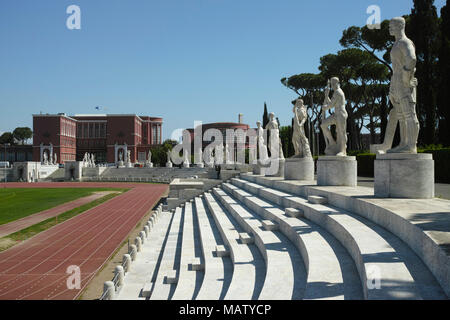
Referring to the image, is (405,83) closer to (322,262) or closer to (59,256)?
(322,262)

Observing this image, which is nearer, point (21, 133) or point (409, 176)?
point (409, 176)

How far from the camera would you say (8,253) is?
962 cm

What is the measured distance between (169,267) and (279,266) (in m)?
3.13

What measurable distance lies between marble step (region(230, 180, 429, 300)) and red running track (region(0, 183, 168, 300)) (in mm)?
5060

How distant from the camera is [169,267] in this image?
693 cm

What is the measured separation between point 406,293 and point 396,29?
5.48 metres

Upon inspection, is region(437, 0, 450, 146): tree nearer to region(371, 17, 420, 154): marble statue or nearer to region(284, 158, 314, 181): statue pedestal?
region(284, 158, 314, 181): statue pedestal

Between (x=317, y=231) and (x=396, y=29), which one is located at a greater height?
(x=396, y=29)

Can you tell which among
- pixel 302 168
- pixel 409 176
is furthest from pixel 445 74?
pixel 409 176

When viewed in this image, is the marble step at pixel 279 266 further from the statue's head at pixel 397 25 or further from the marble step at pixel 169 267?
the statue's head at pixel 397 25

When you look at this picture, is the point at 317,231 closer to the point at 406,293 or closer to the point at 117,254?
the point at 406,293

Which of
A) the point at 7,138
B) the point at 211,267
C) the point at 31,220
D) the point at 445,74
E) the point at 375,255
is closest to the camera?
the point at 375,255
